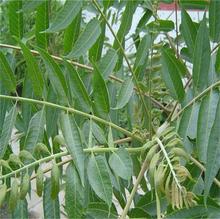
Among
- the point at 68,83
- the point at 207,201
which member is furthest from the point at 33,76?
the point at 207,201

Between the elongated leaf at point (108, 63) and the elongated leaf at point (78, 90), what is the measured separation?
90mm

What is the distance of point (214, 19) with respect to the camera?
0.73 m

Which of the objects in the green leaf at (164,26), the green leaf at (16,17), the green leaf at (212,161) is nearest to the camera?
the green leaf at (212,161)

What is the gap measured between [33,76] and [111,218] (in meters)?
0.23

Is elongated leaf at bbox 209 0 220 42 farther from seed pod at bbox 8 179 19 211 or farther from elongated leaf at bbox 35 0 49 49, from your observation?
seed pod at bbox 8 179 19 211

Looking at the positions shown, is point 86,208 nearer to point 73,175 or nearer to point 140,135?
point 73,175

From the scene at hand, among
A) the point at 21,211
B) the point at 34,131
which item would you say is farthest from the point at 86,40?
the point at 21,211

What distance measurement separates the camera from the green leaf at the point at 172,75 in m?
0.73

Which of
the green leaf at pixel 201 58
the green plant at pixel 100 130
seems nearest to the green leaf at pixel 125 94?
the green plant at pixel 100 130

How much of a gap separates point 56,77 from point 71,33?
15 centimetres

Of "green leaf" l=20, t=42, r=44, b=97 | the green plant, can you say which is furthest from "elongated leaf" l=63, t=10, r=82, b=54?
"green leaf" l=20, t=42, r=44, b=97

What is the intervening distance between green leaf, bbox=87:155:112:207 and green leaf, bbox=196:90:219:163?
0.14 metres

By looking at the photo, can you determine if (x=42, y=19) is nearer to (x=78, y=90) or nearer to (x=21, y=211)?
(x=78, y=90)

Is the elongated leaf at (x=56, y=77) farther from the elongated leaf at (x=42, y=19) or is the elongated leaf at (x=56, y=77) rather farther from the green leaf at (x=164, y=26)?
the green leaf at (x=164, y=26)
